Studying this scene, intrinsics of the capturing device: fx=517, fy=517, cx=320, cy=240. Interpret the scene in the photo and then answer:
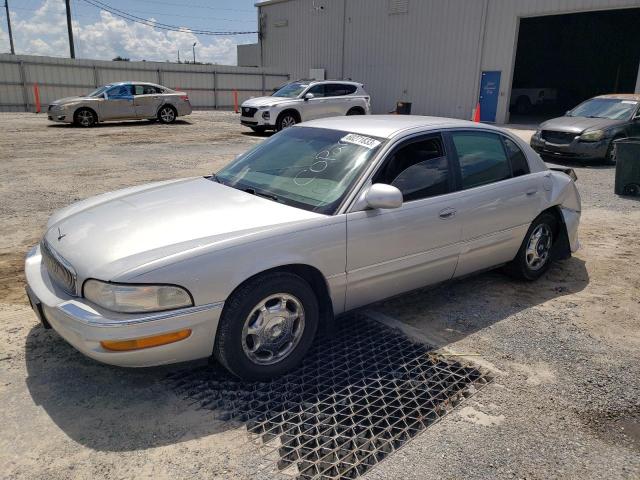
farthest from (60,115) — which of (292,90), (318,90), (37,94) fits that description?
(318,90)

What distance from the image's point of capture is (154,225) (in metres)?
3.20

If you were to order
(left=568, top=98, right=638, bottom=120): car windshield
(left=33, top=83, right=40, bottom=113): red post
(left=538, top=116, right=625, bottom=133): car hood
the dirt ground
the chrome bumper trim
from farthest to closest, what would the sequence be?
(left=33, top=83, right=40, bottom=113): red post → (left=568, top=98, right=638, bottom=120): car windshield → (left=538, top=116, right=625, bottom=133): car hood → the chrome bumper trim → the dirt ground

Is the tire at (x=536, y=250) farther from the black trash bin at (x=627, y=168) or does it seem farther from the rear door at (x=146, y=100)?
the rear door at (x=146, y=100)

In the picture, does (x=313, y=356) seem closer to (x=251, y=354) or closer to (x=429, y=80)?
(x=251, y=354)

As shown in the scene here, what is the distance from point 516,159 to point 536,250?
924mm

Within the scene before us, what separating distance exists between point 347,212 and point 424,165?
931 mm

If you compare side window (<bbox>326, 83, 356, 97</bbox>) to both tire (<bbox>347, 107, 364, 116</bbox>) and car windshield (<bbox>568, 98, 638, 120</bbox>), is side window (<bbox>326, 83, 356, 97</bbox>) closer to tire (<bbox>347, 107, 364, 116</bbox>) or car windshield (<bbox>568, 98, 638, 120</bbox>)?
tire (<bbox>347, 107, 364, 116</bbox>)

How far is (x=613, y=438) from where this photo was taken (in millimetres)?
2842

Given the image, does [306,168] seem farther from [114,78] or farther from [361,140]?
[114,78]

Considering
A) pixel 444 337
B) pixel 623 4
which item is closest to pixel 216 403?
pixel 444 337

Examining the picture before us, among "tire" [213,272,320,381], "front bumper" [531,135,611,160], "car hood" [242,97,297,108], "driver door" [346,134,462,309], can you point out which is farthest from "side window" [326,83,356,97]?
"tire" [213,272,320,381]

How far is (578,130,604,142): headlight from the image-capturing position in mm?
11680

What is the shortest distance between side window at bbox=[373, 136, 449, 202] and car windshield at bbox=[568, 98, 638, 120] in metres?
10.4

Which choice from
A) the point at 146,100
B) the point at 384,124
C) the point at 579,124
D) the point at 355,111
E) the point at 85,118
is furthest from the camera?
the point at 146,100
